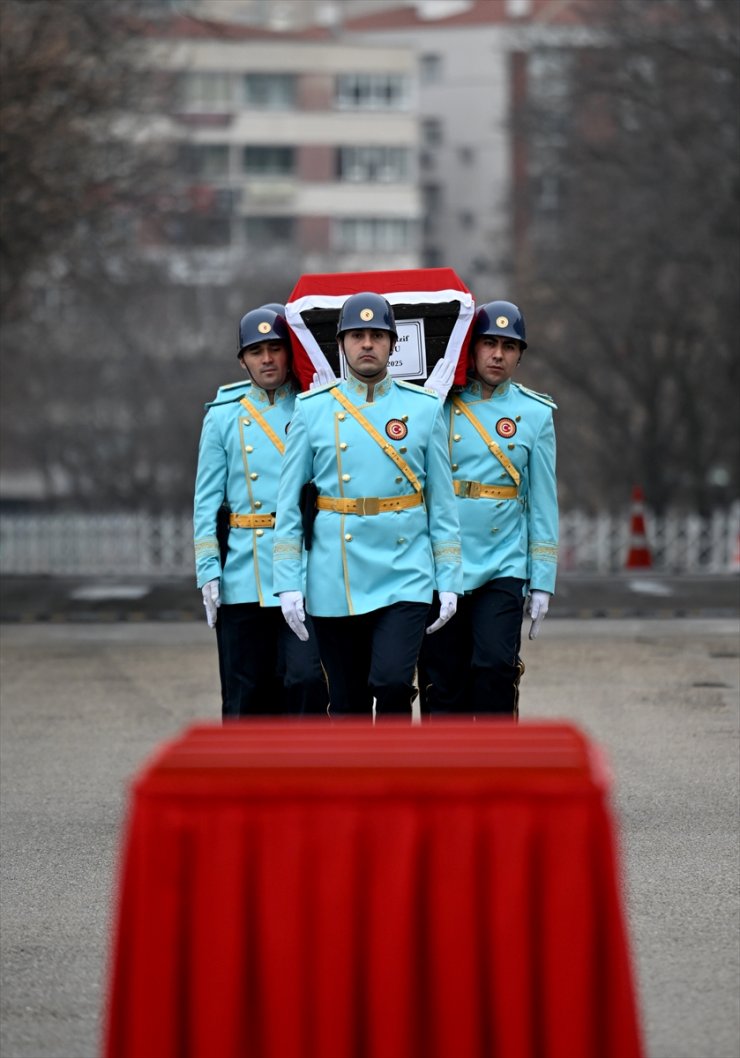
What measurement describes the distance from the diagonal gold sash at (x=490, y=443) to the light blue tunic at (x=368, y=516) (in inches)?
31.0

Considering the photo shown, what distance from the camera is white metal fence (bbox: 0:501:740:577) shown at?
114 feet

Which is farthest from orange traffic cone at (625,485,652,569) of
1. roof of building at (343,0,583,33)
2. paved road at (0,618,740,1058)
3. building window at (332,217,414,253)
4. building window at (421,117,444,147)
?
roof of building at (343,0,583,33)

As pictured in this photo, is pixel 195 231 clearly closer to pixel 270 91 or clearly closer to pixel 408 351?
pixel 408 351

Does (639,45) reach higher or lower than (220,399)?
higher

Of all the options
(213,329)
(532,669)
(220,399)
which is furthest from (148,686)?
(213,329)

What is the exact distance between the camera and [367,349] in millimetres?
7621

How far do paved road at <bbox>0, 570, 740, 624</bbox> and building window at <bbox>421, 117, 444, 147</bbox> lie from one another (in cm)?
7995

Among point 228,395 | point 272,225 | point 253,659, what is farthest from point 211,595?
point 272,225

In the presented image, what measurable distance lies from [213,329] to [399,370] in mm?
46009

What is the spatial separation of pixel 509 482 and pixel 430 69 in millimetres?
99072

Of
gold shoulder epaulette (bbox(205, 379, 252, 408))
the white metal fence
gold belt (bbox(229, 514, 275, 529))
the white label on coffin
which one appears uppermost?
the white label on coffin

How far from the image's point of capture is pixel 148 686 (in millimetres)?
14039

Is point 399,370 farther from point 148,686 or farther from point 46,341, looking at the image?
point 46,341

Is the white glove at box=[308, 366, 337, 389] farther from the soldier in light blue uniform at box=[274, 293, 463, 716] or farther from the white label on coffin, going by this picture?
the soldier in light blue uniform at box=[274, 293, 463, 716]
